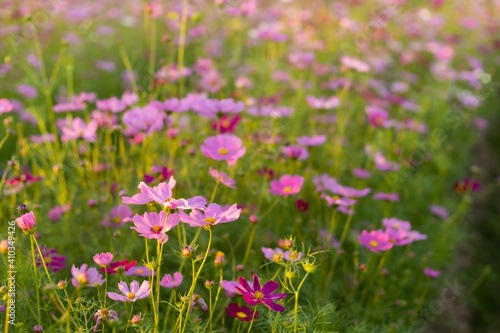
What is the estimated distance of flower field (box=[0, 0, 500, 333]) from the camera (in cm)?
103

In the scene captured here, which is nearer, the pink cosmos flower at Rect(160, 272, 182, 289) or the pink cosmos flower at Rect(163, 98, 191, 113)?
the pink cosmos flower at Rect(160, 272, 182, 289)

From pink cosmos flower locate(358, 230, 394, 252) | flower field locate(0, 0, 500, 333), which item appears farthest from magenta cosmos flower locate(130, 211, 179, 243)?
pink cosmos flower locate(358, 230, 394, 252)

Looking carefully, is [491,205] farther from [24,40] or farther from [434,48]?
[24,40]

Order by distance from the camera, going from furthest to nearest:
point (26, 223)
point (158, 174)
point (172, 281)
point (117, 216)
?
point (117, 216), point (158, 174), point (172, 281), point (26, 223)

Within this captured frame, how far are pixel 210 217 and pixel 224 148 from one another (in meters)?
0.45

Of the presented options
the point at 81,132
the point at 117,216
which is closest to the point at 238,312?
the point at 117,216

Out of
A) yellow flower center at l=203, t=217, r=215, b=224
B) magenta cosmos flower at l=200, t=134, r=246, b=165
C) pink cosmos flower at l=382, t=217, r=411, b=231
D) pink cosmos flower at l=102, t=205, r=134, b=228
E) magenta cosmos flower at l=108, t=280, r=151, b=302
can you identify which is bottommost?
pink cosmos flower at l=102, t=205, r=134, b=228

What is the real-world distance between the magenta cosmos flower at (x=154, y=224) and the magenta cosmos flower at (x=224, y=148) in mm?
362

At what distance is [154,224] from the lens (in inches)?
37.5

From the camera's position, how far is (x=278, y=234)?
161 centimetres

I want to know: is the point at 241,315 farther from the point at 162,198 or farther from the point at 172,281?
the point at 162,198

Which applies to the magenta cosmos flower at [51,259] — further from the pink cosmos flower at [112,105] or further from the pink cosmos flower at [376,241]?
the pink cosmos flower at [376,241]

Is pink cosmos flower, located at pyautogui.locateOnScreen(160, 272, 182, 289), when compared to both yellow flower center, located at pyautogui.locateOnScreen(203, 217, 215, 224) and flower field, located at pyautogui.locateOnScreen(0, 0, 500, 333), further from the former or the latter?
yellow flower center, located at pyautogui.locateOnScreen(203, 217, 215, 224)

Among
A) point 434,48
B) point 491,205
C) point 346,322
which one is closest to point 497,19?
point 434,48
